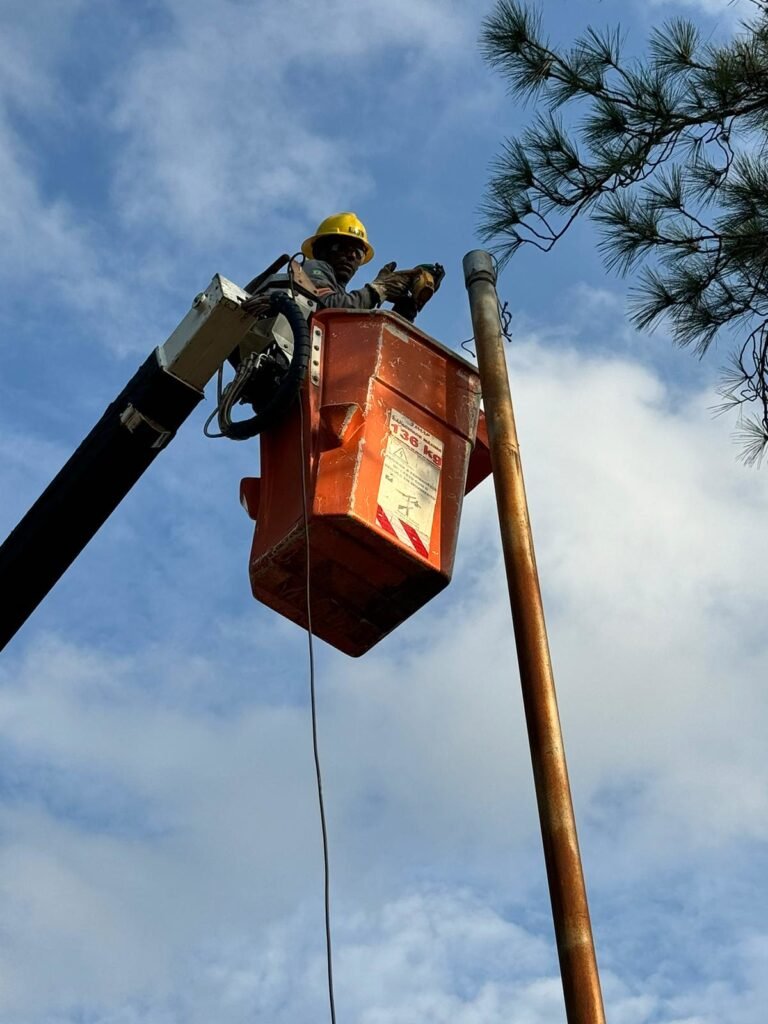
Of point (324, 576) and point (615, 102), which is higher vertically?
point (615, 102)

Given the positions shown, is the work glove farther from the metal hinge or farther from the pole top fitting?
the metal hinge

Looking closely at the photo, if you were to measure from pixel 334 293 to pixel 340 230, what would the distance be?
722 millimetres

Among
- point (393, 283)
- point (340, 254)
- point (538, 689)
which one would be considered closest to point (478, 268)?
point (393, 283)

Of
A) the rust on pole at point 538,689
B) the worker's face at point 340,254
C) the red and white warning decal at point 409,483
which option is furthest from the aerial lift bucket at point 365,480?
the worker's face at point 340,254

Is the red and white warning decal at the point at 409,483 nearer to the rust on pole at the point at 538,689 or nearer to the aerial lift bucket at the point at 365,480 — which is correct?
the aerial lift bucket at the point at 365,480

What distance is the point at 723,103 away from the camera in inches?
247

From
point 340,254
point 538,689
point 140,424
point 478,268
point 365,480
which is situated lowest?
point 538,689

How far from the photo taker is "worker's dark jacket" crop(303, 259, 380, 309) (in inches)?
247

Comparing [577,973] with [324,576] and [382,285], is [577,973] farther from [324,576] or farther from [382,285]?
[382,285]

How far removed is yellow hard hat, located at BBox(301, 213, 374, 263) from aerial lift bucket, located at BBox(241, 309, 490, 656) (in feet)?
3.69

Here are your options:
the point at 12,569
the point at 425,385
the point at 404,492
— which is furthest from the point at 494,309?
the point at 12,569

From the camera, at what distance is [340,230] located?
6.97m

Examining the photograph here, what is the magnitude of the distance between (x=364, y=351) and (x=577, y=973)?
2.53m

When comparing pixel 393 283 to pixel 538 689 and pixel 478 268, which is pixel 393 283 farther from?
pixel 538 689
